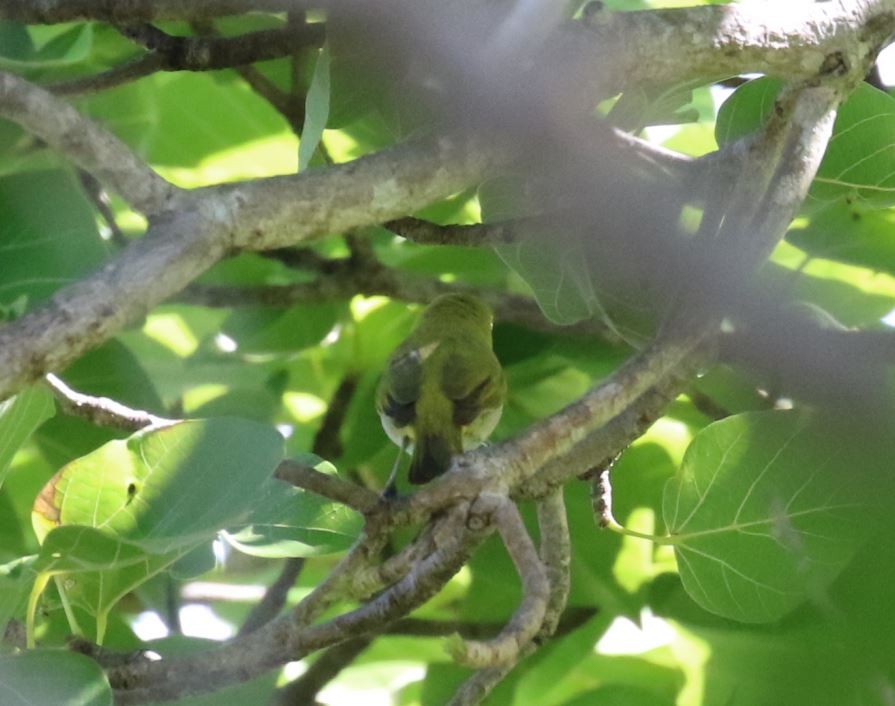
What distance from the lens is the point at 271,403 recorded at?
276 centimetres

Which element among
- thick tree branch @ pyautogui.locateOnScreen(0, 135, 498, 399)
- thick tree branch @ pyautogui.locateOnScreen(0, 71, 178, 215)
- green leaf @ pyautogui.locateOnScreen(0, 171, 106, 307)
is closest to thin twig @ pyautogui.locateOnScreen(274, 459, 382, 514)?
thick tree branch @ pyautogui.locateOnScreen(0, 135, 498, 399)

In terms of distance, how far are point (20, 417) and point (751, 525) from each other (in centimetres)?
107

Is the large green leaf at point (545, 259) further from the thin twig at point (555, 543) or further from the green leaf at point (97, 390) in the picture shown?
the green leaf at point (97, 390)

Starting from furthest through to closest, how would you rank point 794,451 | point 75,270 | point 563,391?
point 563,391
point 75,270
point 794,451

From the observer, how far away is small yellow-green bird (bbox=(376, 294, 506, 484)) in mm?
2842

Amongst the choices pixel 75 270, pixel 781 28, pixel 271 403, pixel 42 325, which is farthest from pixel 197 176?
pixel 42 325

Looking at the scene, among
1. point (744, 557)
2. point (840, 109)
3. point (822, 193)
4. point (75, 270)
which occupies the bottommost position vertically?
point (744, 557)

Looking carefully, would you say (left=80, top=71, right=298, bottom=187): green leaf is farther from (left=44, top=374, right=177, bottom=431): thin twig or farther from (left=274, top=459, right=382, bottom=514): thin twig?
(left=274, top=459, right=382, bottom=514): thin twig

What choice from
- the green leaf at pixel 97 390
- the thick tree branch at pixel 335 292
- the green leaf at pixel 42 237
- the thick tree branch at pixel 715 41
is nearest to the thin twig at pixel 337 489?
the green leaf at pixel 42 237

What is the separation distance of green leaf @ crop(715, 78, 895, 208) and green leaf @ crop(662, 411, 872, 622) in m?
0.57

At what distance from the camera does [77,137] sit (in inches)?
49.5

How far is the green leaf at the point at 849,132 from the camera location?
1.97 m

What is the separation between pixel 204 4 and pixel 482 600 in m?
1.35

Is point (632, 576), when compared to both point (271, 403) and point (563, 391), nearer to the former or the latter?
point (563, 391)
